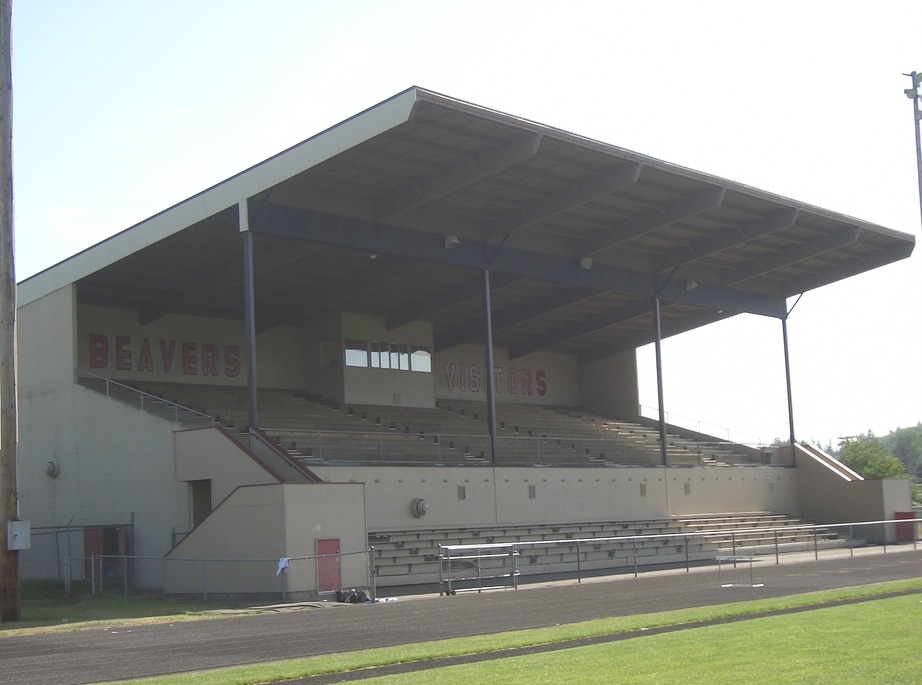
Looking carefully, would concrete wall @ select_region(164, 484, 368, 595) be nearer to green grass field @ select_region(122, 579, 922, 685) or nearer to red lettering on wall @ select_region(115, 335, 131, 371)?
green grass field @ select_region(122, 579, 922, 685)

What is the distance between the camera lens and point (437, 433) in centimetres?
3747

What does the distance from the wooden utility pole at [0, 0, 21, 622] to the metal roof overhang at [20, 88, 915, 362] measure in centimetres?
796

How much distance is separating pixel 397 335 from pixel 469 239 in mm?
8904

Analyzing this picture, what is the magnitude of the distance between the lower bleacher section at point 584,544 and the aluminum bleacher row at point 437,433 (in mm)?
2272

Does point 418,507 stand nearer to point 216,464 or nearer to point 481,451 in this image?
point 216,464

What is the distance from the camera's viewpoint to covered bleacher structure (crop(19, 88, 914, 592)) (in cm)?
2811

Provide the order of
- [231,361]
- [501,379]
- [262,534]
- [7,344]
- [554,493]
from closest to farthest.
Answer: [7,344] → [262,534] → [554,493] → [231,361] → [501,379]

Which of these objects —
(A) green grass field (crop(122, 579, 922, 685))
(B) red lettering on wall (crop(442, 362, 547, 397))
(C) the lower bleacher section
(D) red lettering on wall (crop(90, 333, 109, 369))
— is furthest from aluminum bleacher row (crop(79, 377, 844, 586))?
(A) green grass field (crop(122, 579, 922, 685))

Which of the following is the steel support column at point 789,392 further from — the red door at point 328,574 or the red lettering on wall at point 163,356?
the red door at point 328,574

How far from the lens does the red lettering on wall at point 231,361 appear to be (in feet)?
130

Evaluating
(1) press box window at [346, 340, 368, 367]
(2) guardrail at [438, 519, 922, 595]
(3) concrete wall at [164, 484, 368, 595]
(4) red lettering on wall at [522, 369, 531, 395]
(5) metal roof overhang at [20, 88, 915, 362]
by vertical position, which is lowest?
(2) guardrail at [438, 519, 922, 595]

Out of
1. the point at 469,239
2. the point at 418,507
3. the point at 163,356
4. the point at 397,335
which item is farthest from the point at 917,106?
the point at 163,356

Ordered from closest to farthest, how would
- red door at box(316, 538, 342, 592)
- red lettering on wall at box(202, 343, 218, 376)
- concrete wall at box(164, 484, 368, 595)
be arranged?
red door at box(316, 538, 342, 592) → concrete wall at box(164, 484, 368, 595) → red lettering on wall at box(202, 343, 218, 376)

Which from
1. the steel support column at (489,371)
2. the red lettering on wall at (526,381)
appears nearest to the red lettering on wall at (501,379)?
the red lettering on wall at (526,381)
